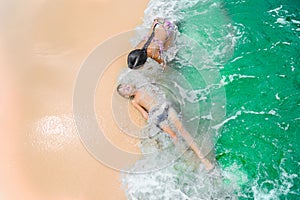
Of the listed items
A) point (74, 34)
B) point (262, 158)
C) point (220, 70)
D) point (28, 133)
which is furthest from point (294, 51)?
point (28, 133)

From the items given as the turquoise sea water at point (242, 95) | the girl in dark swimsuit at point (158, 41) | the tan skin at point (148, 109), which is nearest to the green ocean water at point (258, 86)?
the turquoise sea water at point (242, 95)

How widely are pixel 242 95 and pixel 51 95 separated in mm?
2663

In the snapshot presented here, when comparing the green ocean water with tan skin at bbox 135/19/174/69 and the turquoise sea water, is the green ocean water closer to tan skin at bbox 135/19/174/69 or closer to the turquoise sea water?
the turquoise sea water

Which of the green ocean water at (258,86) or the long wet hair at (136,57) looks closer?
the green ocean water at (258,86)

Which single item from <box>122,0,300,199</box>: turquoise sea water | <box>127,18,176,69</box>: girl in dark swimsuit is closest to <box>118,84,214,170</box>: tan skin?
<box>122,0,300,199</box>: turquoise sea water

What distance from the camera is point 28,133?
4.88 m

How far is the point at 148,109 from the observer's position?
454cm

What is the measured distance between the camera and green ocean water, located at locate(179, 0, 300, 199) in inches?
164

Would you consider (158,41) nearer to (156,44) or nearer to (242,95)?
(156,44)

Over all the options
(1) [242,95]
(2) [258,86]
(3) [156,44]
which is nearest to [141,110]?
(3) [156,44]

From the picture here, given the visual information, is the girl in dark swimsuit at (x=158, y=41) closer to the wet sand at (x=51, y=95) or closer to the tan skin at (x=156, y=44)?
the tan skin at (x=156, y=44)

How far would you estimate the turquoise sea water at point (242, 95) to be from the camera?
4.16 m

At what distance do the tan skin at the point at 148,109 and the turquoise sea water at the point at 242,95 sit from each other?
0.22 meters

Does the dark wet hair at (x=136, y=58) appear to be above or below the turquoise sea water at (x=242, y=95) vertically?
above
